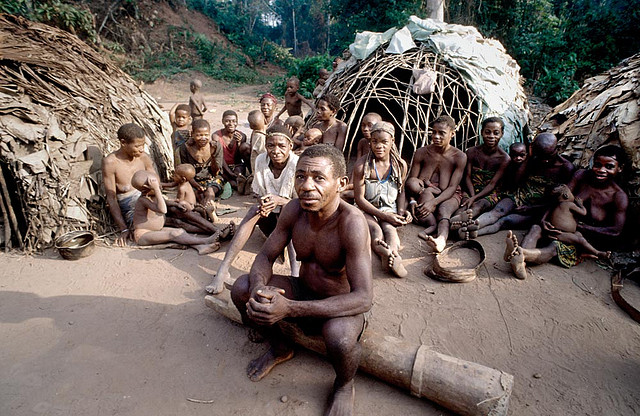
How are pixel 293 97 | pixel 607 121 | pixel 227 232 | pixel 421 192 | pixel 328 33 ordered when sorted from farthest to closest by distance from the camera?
pixel 328 33
pixel 293 97
pixel 421 192
pixel 607 121
pixel 227 232

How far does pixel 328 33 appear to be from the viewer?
84.5ft

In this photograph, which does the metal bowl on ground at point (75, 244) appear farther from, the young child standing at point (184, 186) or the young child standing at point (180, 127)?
the young child standing at point (180, 127)

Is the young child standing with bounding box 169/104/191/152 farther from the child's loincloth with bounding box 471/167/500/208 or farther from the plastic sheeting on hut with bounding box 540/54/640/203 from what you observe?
the plastic sheeting on hut with bounding box 540/54/640/203

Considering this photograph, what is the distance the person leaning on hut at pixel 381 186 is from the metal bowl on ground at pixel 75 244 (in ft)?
8.98

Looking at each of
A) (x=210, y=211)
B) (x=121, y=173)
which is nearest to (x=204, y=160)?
(x=210, y=211)

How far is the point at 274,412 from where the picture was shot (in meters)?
1.98

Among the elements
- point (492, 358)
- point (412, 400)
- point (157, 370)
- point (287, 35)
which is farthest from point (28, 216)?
point (287, 35)

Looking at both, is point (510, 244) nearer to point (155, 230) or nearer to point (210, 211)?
point (210, 211)

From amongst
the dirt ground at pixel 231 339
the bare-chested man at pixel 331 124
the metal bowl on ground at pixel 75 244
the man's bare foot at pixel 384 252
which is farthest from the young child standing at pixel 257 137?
the man's bare foot at pixel 384 252

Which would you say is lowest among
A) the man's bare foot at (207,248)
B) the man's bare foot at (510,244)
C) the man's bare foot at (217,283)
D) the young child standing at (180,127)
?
the man's bare foot at (217,283)

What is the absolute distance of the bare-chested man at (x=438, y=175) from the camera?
4.05m

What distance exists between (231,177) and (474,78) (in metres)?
3.86

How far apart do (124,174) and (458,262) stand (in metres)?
3.64

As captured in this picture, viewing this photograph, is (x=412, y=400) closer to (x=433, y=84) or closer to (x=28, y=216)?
(x=28, y=216)
